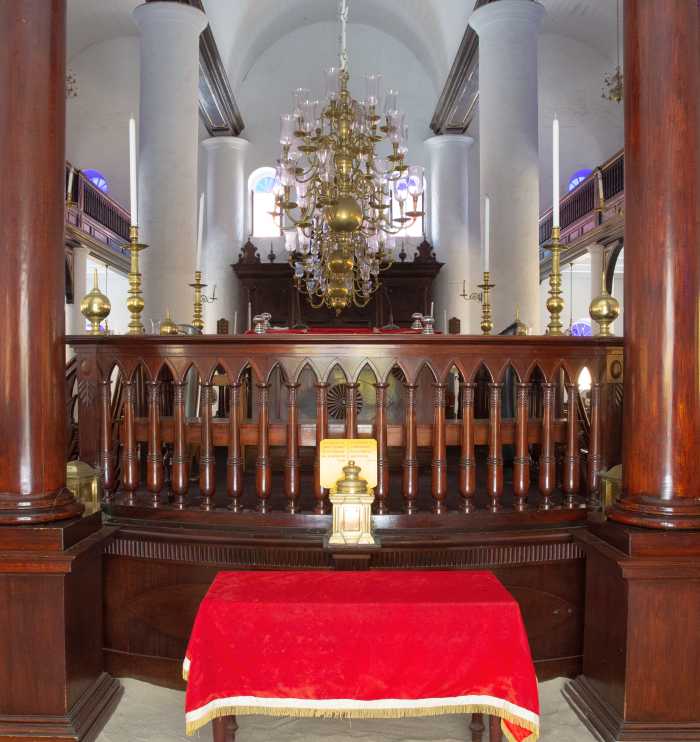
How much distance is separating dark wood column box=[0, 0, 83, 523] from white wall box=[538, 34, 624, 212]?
14821 millimetres

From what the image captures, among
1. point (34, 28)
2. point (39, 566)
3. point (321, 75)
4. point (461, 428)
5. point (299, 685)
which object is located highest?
point (321, 75)

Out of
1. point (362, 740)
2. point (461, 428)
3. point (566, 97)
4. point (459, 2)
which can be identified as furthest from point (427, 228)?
point (362, 740)

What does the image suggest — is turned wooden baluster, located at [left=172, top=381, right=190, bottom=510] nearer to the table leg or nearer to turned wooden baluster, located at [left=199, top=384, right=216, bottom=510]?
turned wooden baluster, located at [left=199, top=384, right=216, bottom=510]

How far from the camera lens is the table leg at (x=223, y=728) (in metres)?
2.24

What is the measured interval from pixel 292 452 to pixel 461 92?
1143cm

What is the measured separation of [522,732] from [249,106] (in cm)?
1677

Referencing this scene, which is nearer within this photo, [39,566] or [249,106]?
[39,566]

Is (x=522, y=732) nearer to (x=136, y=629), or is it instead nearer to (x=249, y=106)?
(x=136, y=629)

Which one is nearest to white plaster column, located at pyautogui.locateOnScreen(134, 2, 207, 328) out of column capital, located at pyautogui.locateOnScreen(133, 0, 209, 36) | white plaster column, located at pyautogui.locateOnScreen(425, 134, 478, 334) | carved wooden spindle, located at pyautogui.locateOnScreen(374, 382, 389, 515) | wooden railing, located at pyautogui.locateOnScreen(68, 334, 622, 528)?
column capital, located at pyautogui.locateOnScreen(133, 0, 209, 36)

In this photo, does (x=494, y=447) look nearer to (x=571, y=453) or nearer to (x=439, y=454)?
(x=439, y=454)

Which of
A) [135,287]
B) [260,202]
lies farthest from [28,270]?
[260,202]

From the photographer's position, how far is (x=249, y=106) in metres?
17.0

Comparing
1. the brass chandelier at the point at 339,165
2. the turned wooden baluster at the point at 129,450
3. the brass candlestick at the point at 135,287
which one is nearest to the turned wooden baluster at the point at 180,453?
the turned wooden baluster at the point at 129,450

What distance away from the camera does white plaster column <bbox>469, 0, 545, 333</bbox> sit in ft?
26.5
